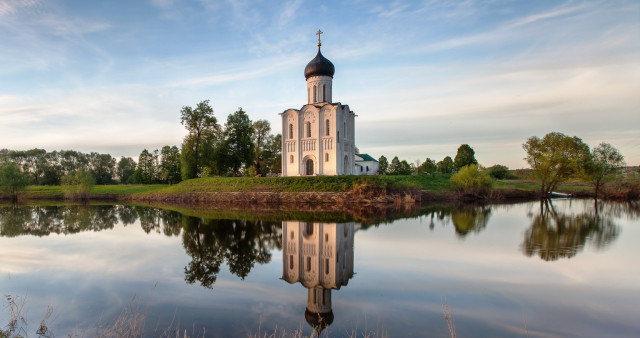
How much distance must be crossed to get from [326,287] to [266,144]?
44.9m

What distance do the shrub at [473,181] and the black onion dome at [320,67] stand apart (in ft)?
57.7

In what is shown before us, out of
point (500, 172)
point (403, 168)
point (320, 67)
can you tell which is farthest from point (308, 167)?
Result: point (500, 172)

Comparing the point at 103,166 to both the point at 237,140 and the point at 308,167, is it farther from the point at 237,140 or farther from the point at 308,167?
the point at 308,167

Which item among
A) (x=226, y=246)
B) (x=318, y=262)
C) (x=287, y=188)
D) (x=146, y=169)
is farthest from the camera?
(x=146, y=169)

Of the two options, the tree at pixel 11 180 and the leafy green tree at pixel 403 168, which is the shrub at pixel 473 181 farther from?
the tree at pixel 11 180

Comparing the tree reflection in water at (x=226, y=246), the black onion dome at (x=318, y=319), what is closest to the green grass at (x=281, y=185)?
the tree reflection in water at (x=226, y=246)

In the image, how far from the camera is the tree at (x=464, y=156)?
64512 millimetres

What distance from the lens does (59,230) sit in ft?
50.9

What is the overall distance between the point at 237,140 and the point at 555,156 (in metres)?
36.6

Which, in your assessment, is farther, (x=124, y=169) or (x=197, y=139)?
(x=124, y=169)

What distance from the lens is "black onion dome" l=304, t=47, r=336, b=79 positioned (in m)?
36.2

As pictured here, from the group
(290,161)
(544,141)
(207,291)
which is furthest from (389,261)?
(544,141)

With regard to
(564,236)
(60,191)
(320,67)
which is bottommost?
(564,236)

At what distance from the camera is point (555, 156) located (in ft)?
117
